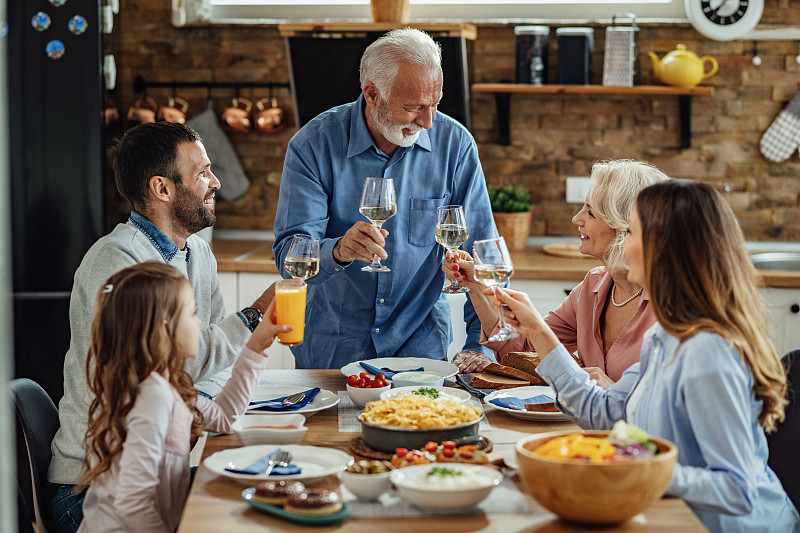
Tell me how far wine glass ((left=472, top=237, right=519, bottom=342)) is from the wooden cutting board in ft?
6.87

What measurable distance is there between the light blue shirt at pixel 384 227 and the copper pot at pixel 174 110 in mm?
1768

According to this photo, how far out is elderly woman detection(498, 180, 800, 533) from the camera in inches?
54.1

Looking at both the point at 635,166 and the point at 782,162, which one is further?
the point at 782,162

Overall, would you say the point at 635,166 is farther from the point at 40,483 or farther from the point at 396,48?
the point at 40,483

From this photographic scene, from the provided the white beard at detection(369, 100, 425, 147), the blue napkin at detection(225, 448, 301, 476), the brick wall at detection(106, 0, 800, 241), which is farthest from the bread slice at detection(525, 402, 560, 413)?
the brick wall at detection(106, 0, 800, 241)

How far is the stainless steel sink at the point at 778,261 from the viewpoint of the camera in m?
3.98

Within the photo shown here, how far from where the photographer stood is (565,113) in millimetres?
4227

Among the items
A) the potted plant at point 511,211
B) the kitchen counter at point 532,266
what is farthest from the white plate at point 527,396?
the potted plant at point 511,211

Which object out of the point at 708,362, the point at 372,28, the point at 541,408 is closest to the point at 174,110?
the point at 372,28

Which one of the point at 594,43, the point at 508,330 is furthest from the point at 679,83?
the point at 508,330

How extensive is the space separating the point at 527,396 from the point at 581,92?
8.16ft

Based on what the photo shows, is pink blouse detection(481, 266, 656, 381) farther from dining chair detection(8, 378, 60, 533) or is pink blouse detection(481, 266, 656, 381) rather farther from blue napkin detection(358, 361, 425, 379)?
dining chair detection(8, 378, 60, 533)

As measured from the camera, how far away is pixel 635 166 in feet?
7.48

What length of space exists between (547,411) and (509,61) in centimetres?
267
